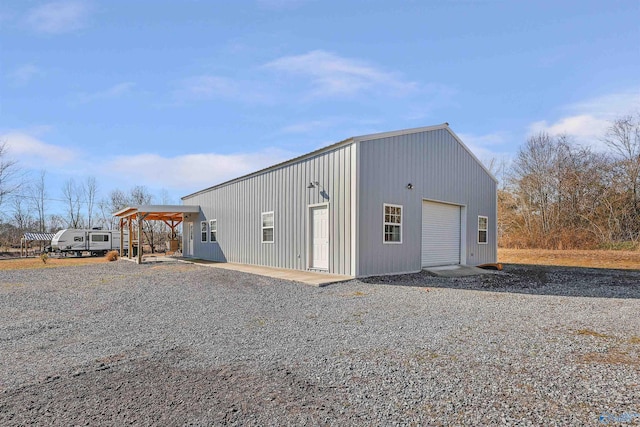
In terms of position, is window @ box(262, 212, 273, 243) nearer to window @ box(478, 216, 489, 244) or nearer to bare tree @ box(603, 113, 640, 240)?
window @ box(478, 216, 489, 244)

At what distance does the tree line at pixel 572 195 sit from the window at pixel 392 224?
51.5ft

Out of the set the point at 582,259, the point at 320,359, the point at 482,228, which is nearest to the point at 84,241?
the point at 482,228

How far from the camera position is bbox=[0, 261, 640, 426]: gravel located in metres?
2.45

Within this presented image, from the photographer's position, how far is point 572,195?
2252 cm

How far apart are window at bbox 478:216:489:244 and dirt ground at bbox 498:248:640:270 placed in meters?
4.11

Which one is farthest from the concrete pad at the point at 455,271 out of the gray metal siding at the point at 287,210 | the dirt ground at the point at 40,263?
the dirt ground at the point at 40,263

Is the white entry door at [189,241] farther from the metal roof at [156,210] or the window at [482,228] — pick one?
the window at [482,228]

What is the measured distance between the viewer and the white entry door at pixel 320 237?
32.9 ft

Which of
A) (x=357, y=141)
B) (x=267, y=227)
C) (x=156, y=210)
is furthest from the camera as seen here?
(x=156, y=210)

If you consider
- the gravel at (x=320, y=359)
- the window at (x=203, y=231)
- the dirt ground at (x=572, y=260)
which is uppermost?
the window at (x=203, y=231)

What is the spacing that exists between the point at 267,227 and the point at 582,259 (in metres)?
14.4

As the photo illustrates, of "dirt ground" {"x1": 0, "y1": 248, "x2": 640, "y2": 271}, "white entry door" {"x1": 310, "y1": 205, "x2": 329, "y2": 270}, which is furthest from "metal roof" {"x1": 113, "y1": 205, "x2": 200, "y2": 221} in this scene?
"white entry door" {"x1": 310, "y1": 205, "x2": 329, "y2": 270}

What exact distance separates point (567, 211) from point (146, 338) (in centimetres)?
2559

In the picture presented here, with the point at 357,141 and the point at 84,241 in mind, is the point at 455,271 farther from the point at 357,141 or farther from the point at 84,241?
the point at 84,241
